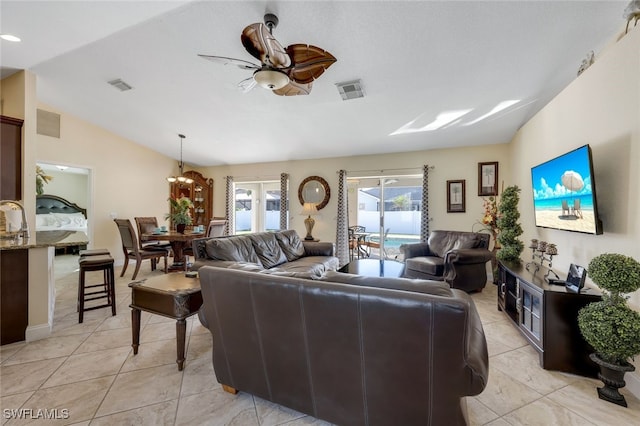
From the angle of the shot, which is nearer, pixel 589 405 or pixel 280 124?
pixel 589 405

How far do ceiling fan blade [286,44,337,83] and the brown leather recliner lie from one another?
299 cm

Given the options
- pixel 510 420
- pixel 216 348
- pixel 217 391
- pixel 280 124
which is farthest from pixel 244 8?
pixel 510 420

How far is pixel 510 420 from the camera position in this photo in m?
1.53

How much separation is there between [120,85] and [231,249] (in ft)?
9.62

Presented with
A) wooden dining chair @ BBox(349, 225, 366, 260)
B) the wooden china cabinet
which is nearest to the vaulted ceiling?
wooden dining chair @ BBox(349, 225, 366, 260)

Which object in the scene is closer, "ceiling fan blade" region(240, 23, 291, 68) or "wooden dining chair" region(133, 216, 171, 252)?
"ceiling fan blade" region(240, 23, 291, 68)

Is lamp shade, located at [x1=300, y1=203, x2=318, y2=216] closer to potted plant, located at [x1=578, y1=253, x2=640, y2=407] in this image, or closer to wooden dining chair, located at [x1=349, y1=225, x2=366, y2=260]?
wooden dining chair, located at [x1=349, y1=225, x2=366, y2=260]

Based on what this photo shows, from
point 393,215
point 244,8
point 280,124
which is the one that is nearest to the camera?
point 244,8

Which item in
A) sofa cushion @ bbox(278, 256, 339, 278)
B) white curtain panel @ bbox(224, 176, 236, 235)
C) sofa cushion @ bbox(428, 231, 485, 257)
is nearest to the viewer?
sofa cushion @ bbox(278, 256, 339, 278)

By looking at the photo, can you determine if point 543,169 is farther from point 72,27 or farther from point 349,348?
point 72,27

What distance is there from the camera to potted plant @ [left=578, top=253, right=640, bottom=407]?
1.57 meters

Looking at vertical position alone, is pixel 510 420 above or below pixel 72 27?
below

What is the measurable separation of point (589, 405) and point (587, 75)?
2692 mm

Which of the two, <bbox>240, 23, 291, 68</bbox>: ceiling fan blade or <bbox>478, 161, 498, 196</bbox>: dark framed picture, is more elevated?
<bbox>240, 23, 291, 68</bbox>: ceiling fan blade
